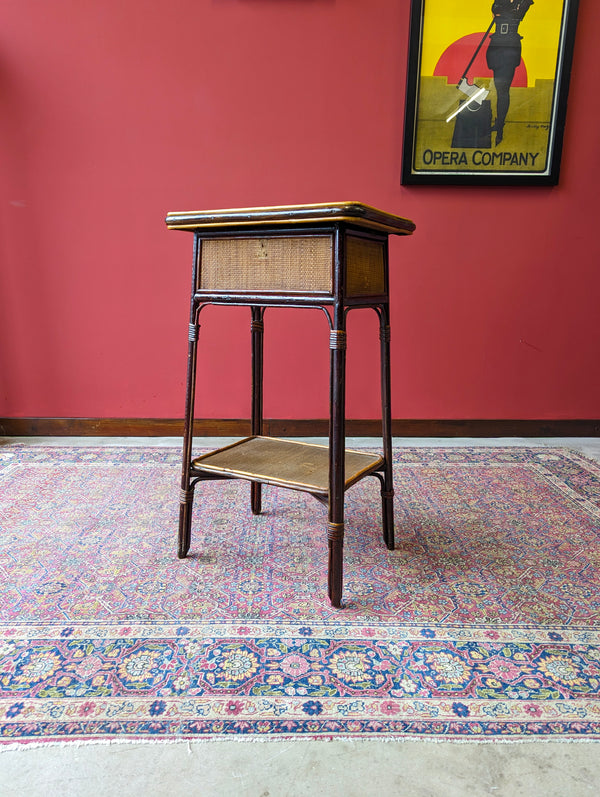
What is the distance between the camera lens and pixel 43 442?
3096 millimetres

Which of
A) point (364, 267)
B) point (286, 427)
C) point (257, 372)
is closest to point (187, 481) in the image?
point (257, 372)

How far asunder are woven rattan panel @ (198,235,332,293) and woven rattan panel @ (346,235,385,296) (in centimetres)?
8

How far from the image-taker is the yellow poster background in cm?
283

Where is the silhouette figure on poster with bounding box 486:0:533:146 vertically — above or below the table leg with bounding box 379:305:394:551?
above

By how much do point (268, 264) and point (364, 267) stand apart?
29 cm

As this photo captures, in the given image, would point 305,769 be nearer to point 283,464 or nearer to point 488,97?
point 283,464

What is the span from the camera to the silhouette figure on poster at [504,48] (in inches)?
111

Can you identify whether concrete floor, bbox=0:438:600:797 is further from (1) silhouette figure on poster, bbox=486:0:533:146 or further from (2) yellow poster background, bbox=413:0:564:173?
(1) silhouette figure on poster, bbox=486:0:533:146

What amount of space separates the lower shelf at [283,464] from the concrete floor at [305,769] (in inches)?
26.8

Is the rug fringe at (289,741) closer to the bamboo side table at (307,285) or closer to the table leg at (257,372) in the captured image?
the bamboo side table at (307,285)

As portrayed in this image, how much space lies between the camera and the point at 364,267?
1.66 m

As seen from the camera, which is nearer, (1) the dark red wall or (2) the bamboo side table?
(2) the bamboo side table

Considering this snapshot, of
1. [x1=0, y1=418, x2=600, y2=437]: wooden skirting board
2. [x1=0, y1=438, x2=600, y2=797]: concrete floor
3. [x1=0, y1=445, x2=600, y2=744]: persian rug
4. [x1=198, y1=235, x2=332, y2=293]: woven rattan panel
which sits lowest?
[x1=0, y1=438, x2=600, y2=797]: concrete floor

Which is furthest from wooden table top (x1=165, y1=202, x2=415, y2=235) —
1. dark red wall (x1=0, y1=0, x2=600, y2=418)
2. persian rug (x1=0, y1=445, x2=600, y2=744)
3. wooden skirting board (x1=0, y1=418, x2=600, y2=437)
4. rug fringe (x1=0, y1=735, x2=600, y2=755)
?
wooden skirting board (x1=0, y1=418, x2=600, y2=437)
